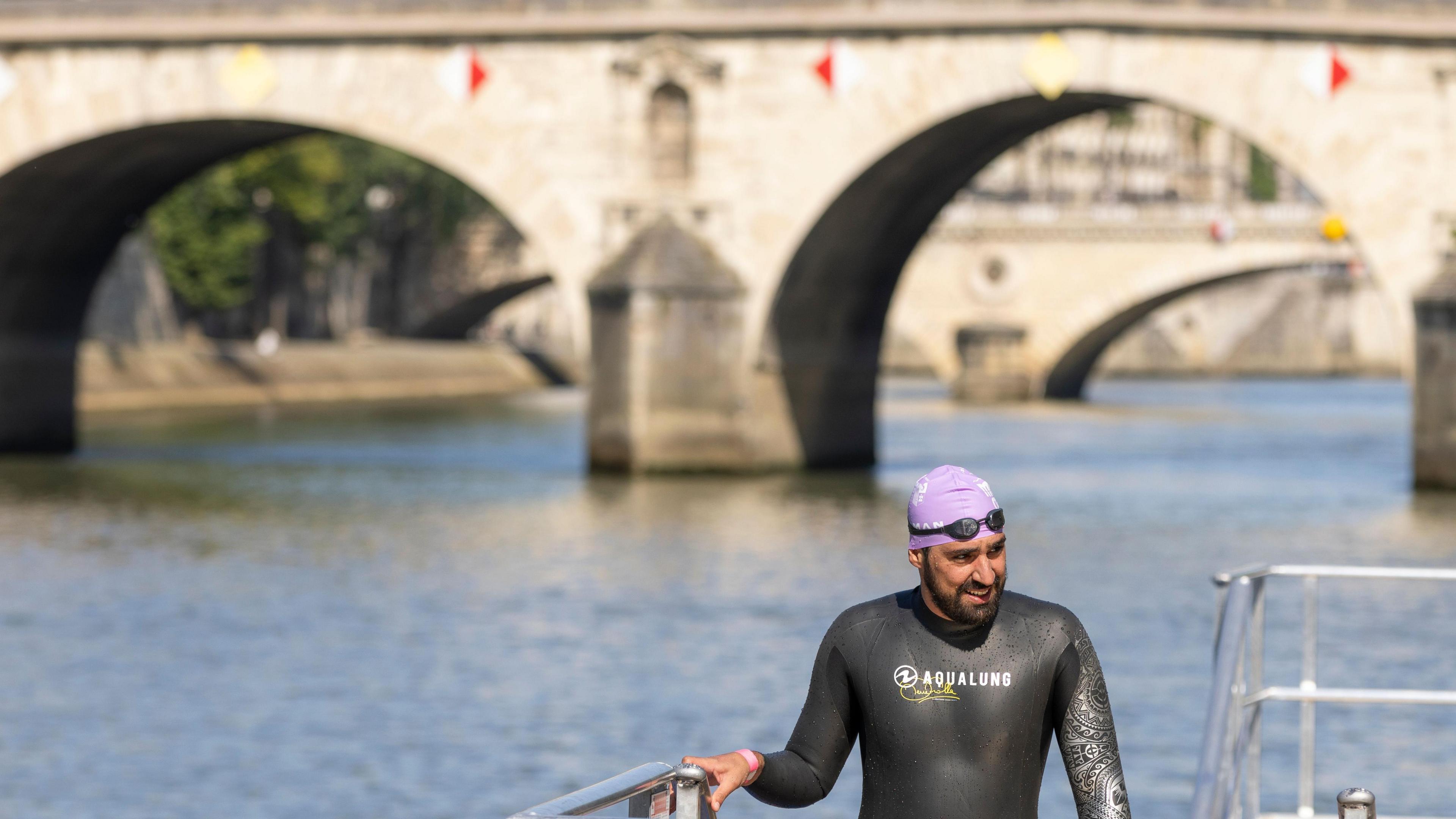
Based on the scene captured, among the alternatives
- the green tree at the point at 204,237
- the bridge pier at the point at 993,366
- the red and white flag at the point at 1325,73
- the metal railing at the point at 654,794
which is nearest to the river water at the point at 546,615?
the red and white flag at the point at 1325,73

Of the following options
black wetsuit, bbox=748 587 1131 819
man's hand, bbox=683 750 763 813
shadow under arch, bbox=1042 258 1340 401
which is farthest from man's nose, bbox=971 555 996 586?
shadow under arch, bbox=1042 258 1340 401

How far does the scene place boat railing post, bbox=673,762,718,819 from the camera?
4723 millimetres

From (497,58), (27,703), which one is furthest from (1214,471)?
(27,703)

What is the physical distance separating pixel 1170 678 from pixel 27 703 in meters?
6.49

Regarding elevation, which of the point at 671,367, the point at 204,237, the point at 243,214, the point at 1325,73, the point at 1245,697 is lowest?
the point at 671,367

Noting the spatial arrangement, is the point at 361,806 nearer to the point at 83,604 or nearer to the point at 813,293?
the point at 83,604

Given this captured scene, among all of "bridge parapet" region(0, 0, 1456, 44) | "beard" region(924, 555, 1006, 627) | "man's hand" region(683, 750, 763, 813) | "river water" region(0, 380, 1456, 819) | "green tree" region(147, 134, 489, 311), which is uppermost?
"bridge parapet" region(0, 0, 1456, 44)

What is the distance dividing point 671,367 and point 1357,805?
25.9 m

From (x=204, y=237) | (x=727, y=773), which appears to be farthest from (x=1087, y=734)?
(x=204, y=237)

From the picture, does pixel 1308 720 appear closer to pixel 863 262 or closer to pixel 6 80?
pixel 863 262

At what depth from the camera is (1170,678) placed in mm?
14758

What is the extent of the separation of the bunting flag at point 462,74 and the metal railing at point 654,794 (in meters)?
27.6

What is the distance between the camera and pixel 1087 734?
5293mm

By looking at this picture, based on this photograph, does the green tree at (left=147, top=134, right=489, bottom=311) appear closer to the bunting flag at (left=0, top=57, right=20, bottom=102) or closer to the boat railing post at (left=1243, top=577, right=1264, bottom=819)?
the bunting flag at (left=0, top=57, right=20, bottom=102)
